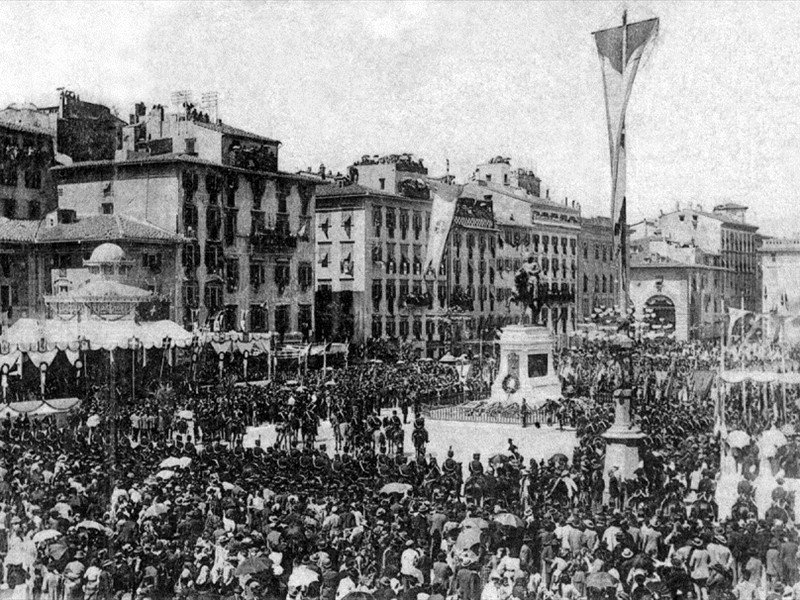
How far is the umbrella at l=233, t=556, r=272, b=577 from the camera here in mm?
12570

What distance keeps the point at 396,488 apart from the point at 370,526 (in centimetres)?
245

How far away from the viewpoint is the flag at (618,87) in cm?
2119

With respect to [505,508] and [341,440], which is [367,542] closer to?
[505,508]

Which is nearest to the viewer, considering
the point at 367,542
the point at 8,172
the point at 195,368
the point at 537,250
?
the point at 367,542

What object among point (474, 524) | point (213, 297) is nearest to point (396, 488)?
point (474, 524)

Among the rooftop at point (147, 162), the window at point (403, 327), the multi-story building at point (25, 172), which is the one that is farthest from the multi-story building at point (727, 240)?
the multi-story building at point (25, 172)

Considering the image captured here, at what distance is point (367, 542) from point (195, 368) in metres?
26.2

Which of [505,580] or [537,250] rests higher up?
[537,250]

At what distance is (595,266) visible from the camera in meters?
80.9

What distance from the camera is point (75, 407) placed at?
90.7ft

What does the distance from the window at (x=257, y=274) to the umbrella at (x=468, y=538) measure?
3722cm

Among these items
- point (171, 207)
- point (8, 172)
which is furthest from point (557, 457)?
point (8, 172)

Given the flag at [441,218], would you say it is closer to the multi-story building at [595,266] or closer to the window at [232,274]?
the window at [232,274]

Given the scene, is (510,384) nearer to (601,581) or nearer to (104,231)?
(104,231)
